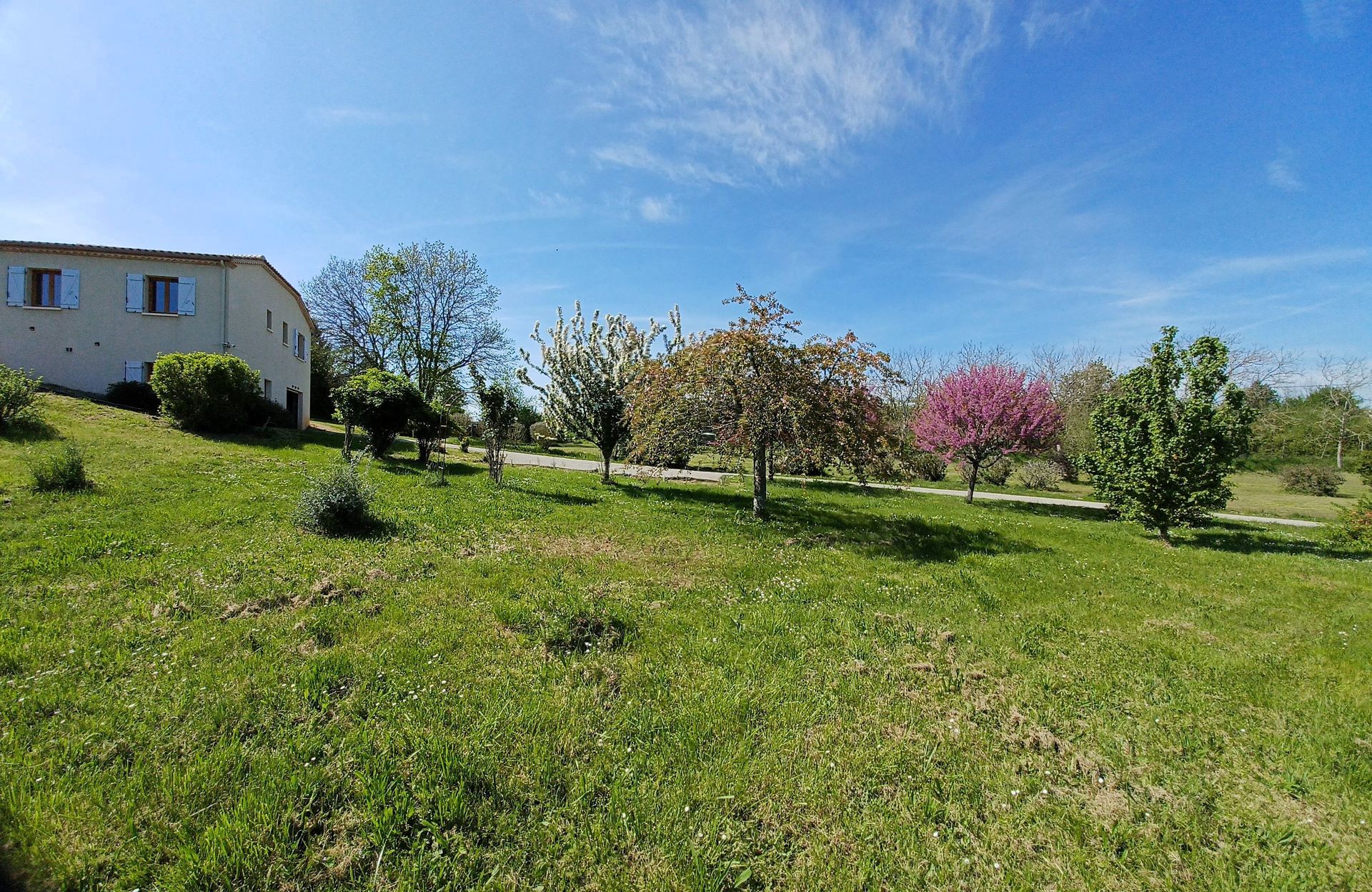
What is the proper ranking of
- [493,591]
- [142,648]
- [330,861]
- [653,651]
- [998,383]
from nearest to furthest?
[330,861], [142,648], [653,651], [493,591], [998,383]

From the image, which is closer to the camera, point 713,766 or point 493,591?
point 713,766

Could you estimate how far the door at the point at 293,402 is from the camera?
26.6 metres

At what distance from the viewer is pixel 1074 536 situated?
11977 millimetres

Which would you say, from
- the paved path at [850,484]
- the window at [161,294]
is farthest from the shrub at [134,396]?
the paved path at [850,484]

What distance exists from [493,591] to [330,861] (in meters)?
3.52

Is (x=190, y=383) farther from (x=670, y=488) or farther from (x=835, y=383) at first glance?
(x=835, y=383)

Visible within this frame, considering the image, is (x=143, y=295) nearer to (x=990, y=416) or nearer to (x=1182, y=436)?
(x=990, y=416)

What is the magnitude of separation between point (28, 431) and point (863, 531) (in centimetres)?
1854

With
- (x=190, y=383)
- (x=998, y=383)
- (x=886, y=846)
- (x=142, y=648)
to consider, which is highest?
(x=998, y=383)

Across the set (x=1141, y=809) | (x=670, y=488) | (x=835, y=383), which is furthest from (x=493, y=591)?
(x=670, y=488)

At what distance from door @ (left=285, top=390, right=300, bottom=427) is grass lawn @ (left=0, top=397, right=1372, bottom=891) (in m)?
21.7

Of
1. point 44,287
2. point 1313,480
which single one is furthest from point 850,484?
point 44,287

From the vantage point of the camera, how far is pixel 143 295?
2012cm

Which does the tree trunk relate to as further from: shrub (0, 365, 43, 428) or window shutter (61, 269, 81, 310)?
window shutter (61, 269, 81, 310)
